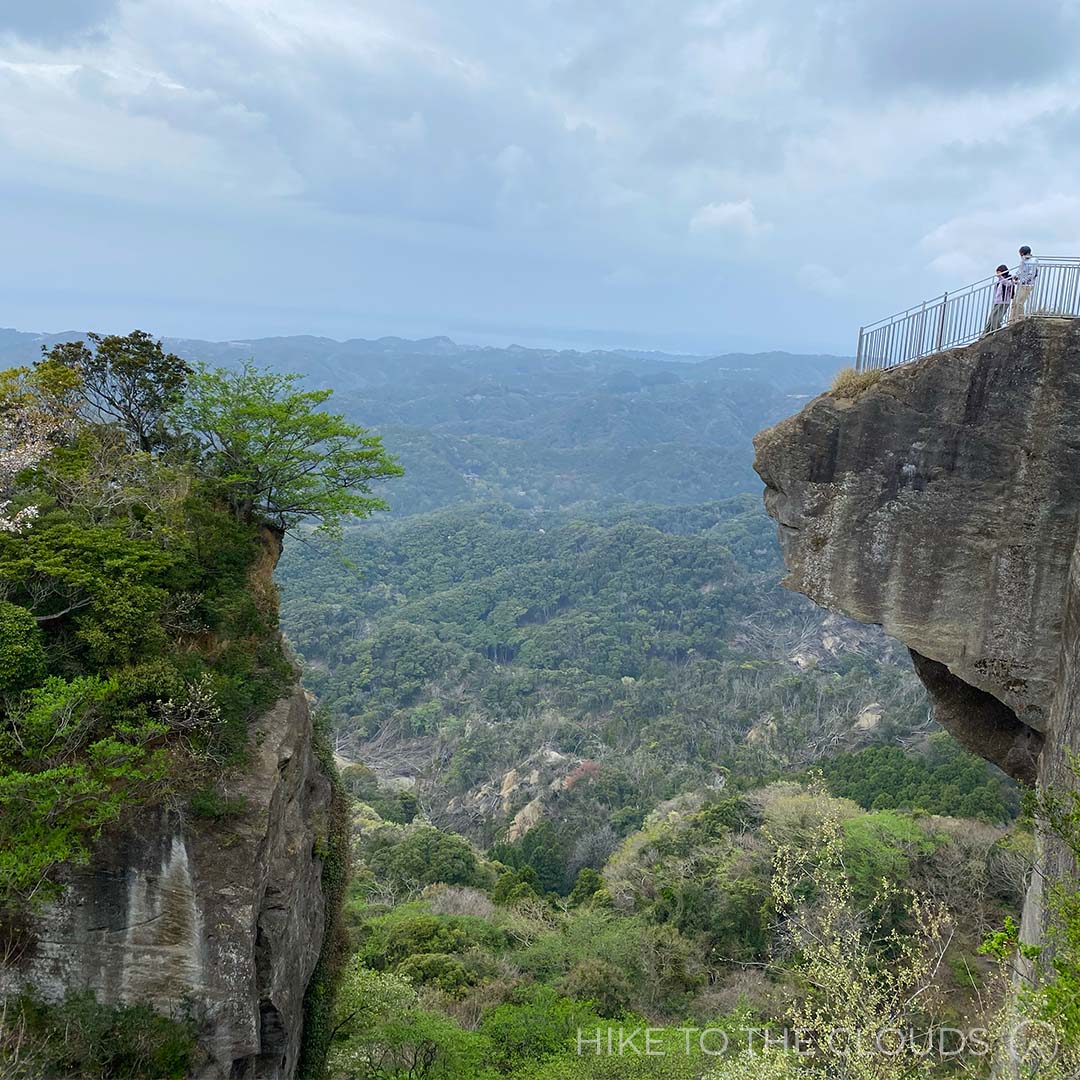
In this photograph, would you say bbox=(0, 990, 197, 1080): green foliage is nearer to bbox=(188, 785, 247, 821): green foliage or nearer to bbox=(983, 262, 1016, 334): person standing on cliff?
bbox=(188, 785, 247, 821): green foliage

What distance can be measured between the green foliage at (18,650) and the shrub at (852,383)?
12.9 metres

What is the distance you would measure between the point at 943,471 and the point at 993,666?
3267 millimetres

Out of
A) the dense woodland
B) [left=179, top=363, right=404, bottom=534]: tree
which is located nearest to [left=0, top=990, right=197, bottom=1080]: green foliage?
the dense woodland

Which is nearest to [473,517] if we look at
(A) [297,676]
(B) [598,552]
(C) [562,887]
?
(B) [598,552]

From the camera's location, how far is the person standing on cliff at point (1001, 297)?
1189 cm

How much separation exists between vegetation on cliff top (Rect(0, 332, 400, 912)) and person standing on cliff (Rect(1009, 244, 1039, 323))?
39.7 feet

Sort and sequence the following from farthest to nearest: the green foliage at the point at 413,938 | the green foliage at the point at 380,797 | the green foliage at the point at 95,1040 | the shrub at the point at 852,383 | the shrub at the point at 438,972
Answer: the green foliage at the point at 380,797, the green foliage at the point at 413,938, the shrub at the point at 438,972, the shrub at the point at 852,383, the green foliage at the point at 95,1040

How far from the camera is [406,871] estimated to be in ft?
118

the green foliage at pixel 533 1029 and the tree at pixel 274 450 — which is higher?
the tree at pixel 274 450

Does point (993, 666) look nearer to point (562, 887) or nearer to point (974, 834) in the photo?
point (974, 834)

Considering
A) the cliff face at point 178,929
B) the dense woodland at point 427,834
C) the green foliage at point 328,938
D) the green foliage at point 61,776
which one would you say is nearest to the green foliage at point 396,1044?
the dense woodland at point 427,834

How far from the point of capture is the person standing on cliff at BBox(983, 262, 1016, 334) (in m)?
11.9

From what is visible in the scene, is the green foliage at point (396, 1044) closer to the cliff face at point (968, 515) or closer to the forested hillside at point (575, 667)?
the cliff face at point (968, 515)

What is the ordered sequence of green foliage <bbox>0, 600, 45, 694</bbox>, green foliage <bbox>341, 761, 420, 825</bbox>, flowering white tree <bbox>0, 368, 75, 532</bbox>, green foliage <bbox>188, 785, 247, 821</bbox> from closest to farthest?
green foliage <bbox>0, 600, 45, 694</bbox> → green foliage <bbox>188, 785, 247, 821</bbox> → flowering white tree <bbox>0, 368, 75, 532</bbox> → green foliage <bbox>341, 761, 420, 825</bbox>
